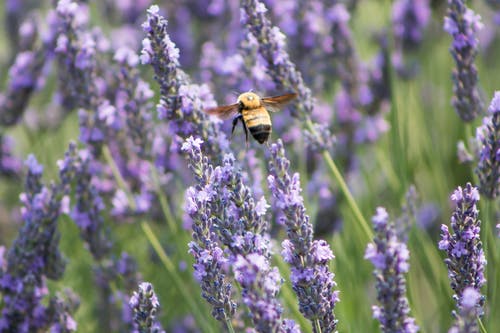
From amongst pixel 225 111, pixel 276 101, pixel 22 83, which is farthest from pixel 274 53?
pixel 22 83

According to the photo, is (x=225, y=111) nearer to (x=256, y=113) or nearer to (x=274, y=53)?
(x=256, y=113)

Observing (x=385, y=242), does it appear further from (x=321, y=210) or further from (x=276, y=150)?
(x=321, y=210)

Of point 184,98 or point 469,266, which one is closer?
point 469,266

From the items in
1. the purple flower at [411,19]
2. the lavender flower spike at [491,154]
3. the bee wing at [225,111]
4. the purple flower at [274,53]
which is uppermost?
the purple flower at [411,19]

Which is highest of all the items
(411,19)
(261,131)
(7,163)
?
(411,19)

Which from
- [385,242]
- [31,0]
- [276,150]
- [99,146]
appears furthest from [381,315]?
[31,0]

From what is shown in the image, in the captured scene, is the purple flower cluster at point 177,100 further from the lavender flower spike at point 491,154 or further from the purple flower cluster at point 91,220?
the lavender flower spike at point 491,154

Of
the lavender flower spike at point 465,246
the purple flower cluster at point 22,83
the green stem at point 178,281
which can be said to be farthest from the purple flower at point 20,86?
the lavender flower spike at point 465,246
